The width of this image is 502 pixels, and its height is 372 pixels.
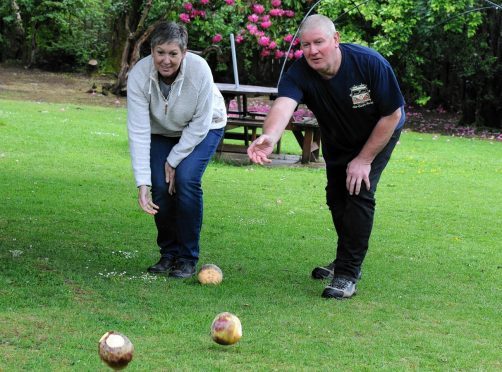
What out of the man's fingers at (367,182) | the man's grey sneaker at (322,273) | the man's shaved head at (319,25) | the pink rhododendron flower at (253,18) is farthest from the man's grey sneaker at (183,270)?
the pink rhododendron flower at (253,18)

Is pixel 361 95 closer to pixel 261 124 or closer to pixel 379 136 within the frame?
pixel 379 136

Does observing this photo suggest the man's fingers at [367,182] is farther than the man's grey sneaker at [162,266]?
No

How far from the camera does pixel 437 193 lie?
12703 mm

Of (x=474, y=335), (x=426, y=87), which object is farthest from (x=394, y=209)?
(x=426, y=87)

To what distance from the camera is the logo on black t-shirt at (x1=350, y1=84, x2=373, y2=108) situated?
6.24 m

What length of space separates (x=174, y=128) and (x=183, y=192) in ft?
1.56

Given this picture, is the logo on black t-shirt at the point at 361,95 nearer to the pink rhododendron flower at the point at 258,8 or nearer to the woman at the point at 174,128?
the woman at the point at 174,128

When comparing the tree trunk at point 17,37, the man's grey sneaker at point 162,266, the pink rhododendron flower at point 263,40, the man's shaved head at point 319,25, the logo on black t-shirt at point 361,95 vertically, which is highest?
the man's shaved head at point 319,25

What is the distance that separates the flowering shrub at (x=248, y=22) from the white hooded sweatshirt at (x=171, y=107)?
708 inches

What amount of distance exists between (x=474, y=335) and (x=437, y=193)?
23.5 feet

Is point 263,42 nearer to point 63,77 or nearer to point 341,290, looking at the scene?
point 63,77

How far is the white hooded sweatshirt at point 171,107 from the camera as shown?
21.8ft

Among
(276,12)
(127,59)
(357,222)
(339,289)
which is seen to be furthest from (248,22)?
(339,289)

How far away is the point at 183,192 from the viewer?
22.3 feet
